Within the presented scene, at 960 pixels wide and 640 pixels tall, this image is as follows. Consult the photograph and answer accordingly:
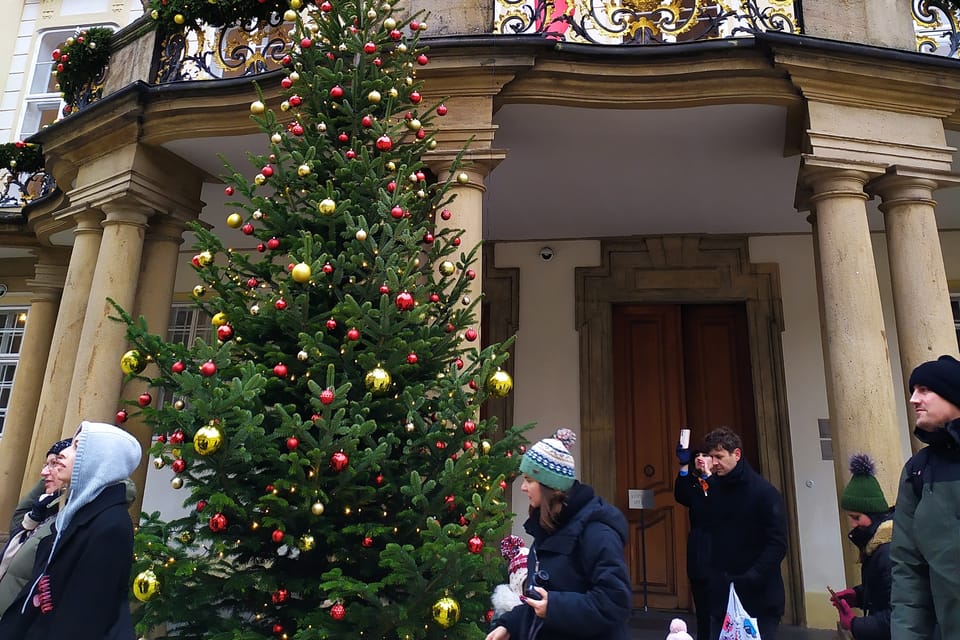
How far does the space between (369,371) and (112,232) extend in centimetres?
424

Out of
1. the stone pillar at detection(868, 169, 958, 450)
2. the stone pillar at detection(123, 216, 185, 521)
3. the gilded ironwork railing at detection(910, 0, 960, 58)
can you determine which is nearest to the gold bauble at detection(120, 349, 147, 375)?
the stone pillar at detection(123, 216, 185, 521)

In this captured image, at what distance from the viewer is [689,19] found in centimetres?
491

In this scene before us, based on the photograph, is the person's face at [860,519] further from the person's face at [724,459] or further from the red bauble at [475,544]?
the red bauble at [475,544]

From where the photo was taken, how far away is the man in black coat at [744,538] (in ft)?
11.2

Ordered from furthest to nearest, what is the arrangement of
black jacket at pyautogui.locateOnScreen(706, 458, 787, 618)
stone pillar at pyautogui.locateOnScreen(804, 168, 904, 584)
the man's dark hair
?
1. stone pillar at pyautogui.locateOnScreen(804, 168, 904, 584)
2. the man's dark hair
3. black jacket at pyautogui.locateOnScreen(706, 458, 787, 618)

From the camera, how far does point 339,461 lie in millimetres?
2537

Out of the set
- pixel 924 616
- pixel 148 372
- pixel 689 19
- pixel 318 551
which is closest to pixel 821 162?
pixel 689 19

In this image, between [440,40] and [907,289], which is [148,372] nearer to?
[440,40]

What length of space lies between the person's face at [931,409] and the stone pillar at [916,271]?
2802 millimetres

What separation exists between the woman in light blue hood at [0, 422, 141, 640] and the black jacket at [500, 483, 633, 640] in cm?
127

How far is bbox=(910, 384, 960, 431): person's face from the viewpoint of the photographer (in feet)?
6.56

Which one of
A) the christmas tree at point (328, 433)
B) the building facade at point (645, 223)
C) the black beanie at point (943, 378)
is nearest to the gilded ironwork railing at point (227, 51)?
the building facade at point (645, 223)

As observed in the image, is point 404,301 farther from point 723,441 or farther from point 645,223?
point 645,223

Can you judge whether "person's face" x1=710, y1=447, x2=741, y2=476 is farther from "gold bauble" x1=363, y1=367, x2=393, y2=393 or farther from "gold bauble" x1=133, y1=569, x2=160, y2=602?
"gold bauble" x1=133, y1=569, x2=160, y2=602
